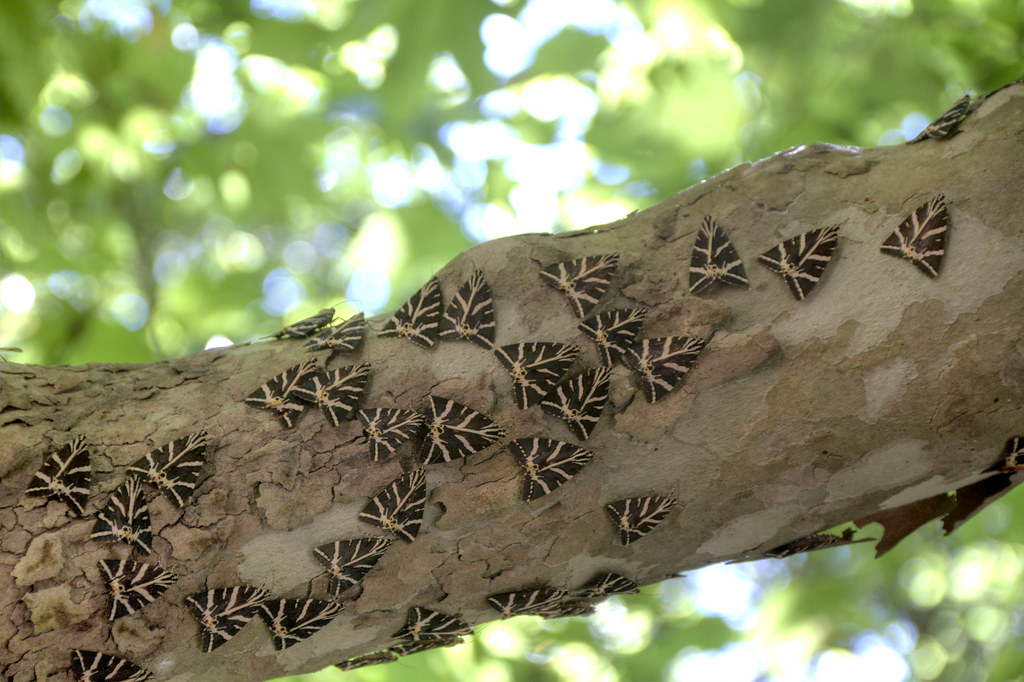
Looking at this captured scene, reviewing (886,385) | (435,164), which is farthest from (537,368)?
(435,164)

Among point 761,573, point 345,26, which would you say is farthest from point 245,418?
point 761,573

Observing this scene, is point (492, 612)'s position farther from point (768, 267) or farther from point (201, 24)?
point (201, 24)

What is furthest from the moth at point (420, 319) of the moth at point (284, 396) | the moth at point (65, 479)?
the moth at point (65, 479)

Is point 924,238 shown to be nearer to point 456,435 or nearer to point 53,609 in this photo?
point 456,435

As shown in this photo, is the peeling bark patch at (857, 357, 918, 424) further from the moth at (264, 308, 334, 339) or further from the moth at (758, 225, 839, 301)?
the moth at (264, 308, 334, 339)

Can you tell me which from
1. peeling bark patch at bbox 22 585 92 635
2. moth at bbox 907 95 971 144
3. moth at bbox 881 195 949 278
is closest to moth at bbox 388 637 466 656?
peeling bark patch at bbox 22 585 92 635

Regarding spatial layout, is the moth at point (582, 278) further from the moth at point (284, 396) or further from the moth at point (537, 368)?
the moth at point (284, 396)
